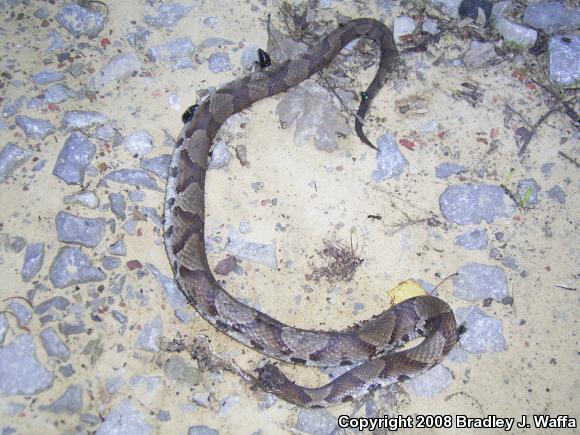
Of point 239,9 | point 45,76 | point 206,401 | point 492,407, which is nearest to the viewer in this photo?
point 206,401

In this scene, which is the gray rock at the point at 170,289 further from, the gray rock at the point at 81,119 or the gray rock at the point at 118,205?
the gray rock at the point at 81,119

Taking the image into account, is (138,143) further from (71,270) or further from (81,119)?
(71,270)

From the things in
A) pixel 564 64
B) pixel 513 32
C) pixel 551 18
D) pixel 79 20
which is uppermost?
pixel 551 18

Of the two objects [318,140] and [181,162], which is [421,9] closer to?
[318,140]

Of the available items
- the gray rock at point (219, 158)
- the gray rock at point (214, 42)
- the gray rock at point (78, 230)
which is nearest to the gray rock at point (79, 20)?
the gray rock at point (214, 42)

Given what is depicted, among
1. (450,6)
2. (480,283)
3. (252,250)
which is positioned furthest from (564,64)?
(252,250)

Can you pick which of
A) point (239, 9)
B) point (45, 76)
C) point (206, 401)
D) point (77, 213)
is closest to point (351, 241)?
point (206, 401)
